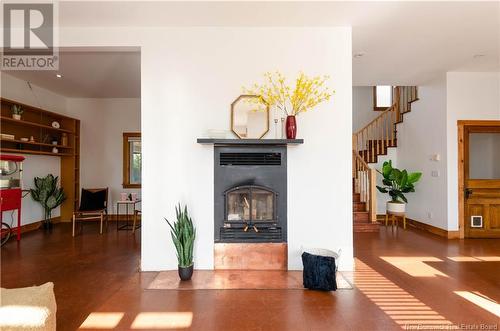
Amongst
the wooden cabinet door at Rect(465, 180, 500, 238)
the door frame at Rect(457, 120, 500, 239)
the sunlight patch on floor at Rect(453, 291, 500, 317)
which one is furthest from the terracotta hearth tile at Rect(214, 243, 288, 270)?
the wooden cabinet door at Rect(465, 180, 500, 238)

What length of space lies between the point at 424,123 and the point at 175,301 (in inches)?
217

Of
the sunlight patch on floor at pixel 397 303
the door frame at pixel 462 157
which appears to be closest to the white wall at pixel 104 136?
the sunlight patch on floor at pixel 397 303

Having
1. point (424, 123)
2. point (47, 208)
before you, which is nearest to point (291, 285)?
point (424, 123)

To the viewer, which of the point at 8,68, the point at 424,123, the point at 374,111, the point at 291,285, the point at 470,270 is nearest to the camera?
the point at 291,285

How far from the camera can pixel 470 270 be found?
3234 mm

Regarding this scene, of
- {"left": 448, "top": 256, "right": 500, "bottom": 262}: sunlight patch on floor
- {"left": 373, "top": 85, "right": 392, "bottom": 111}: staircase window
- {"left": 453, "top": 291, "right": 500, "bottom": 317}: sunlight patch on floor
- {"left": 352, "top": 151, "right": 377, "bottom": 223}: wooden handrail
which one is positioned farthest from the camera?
{"left": 373, "top": 85, "right": 392, "bottom": 111}: staircase window

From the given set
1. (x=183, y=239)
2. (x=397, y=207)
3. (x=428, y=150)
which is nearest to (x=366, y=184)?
(x=397, y=207)

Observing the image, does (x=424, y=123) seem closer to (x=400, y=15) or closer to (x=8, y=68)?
(x=400, y=15)

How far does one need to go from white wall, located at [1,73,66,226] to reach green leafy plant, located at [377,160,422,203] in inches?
278

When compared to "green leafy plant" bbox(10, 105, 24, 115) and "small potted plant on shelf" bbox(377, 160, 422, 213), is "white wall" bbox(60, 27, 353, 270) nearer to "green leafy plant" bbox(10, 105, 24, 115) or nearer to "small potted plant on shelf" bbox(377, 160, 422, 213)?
"green leafy plant" bbox(10, 105, 24, 115)

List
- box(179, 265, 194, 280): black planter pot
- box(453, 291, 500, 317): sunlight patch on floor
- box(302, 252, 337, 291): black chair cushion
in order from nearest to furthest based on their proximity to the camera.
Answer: box(453, 291, 500, 317): sunlight patch on floor
box(302, 252, 337, 291): black chair cushion
box(179, 265, 194, 280): black planter pot

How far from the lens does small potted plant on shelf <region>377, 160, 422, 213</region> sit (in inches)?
210

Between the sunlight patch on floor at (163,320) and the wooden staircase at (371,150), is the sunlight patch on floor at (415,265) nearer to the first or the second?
the wooden staircase at (371,150)

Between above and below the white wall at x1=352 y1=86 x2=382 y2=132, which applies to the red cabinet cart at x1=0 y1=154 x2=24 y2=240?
below
